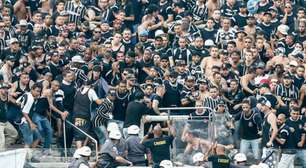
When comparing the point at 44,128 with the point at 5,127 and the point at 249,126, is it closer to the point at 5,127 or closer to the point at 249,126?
the point at 5,127

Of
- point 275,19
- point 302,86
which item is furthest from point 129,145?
point 275,19

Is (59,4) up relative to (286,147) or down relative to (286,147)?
up

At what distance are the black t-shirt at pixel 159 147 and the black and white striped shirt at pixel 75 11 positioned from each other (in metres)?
7.50

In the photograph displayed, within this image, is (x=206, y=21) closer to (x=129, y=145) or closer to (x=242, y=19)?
(x=242, y=19)

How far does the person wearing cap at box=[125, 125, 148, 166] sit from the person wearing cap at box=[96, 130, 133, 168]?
360 millimetres

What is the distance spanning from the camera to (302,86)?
1513 inches

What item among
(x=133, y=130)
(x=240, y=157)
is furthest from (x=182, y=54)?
(x=240, y=157)

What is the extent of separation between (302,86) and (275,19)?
3758 mm

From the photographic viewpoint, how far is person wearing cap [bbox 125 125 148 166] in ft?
117

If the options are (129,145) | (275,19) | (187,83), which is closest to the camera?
(129,145)

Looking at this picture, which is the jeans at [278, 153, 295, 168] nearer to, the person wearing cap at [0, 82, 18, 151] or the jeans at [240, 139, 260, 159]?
the jeans at [240, 139, 260, 159]

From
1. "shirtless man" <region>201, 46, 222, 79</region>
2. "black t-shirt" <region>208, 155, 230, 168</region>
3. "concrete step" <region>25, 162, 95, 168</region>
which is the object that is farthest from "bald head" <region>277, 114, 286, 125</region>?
"concrete step" <region>25, 162, 95, 168</region>

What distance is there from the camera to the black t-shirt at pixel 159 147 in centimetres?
3566

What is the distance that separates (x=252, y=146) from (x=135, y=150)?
114 inches
